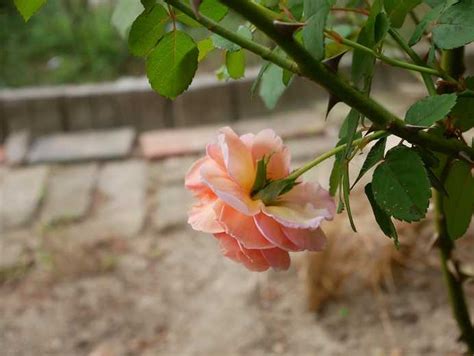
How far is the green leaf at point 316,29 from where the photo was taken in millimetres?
353

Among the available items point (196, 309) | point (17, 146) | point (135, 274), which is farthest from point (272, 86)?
point (17, 146)

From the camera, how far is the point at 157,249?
78.8 inches

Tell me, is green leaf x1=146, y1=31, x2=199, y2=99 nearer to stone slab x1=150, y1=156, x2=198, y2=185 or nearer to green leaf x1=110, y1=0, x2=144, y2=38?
green leaf x1=110, y1=0, x2=144, y2=38

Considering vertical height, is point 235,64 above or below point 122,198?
above

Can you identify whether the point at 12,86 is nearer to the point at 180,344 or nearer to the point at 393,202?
the point at 180,344

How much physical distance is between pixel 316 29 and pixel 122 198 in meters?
1.93

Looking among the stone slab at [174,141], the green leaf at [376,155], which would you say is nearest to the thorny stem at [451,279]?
the green leaf at [376,155]

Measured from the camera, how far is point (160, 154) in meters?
2.48

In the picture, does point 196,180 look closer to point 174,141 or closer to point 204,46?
point 204,46

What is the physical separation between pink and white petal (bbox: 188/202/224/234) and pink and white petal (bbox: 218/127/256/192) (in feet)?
0.07

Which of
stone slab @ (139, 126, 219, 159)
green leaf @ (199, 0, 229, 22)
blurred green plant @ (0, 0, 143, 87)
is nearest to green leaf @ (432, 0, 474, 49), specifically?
green leaf @ (199, 0, 229, 22)

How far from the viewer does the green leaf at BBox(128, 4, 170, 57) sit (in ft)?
1.32

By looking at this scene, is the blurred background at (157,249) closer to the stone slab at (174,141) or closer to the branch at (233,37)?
the stone slab at (174,141)

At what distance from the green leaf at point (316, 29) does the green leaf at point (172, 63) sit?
3.0 inches
